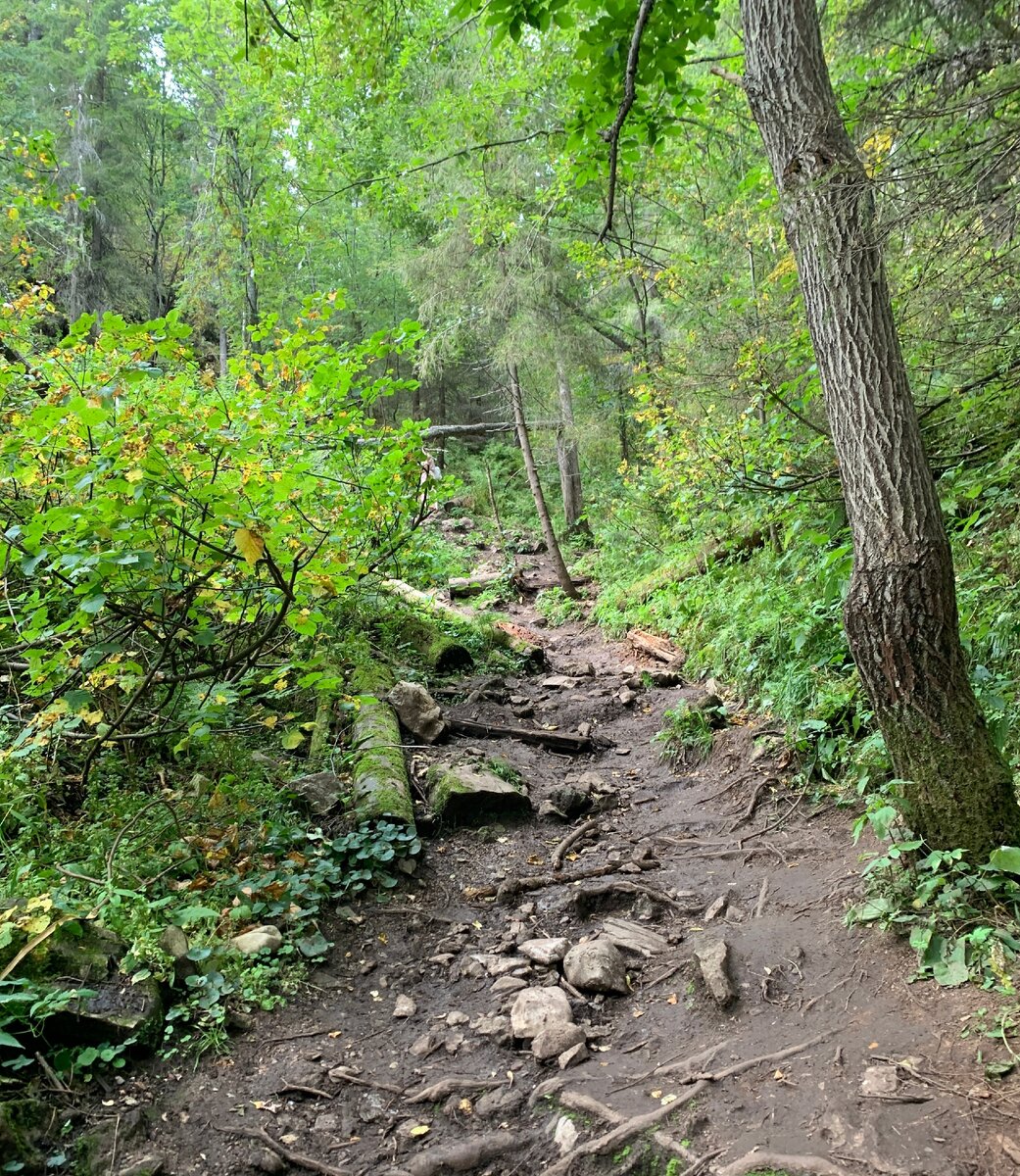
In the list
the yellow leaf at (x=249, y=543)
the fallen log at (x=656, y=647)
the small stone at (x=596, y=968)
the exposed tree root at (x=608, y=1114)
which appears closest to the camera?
the exposed tree root at (x=608, y=1114)

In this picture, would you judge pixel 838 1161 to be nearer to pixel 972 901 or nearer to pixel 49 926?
pixel 972 901

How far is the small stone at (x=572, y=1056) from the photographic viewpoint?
308cm

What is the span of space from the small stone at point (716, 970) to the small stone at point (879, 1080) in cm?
75

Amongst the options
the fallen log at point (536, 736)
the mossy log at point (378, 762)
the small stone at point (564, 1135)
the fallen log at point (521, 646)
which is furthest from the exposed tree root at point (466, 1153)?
the fallen log at point (521, 646)

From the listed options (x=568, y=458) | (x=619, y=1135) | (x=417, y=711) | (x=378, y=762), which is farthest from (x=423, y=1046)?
(x=568, y=458)

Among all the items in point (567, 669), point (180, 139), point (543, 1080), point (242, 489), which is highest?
point (180, 139)

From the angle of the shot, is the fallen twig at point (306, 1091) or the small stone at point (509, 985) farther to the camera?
the small stone at point (509, 985)

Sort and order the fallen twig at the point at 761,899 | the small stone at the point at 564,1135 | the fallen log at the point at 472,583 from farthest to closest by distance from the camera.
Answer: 1. the fallen log at the point at 472,583
2. the fallen twig at the point at 761,899
3. the small stone at the point at 564,1135

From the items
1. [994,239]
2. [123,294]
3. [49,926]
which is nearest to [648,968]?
[49,926]

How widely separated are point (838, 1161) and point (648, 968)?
5.10 ft

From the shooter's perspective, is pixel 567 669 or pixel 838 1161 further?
pixel 567 669

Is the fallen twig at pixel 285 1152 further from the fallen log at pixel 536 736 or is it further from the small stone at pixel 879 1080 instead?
the fallen log at pixel 536 736

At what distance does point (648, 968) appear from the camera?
3.75 m

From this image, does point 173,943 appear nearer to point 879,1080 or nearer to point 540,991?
point 540,991
